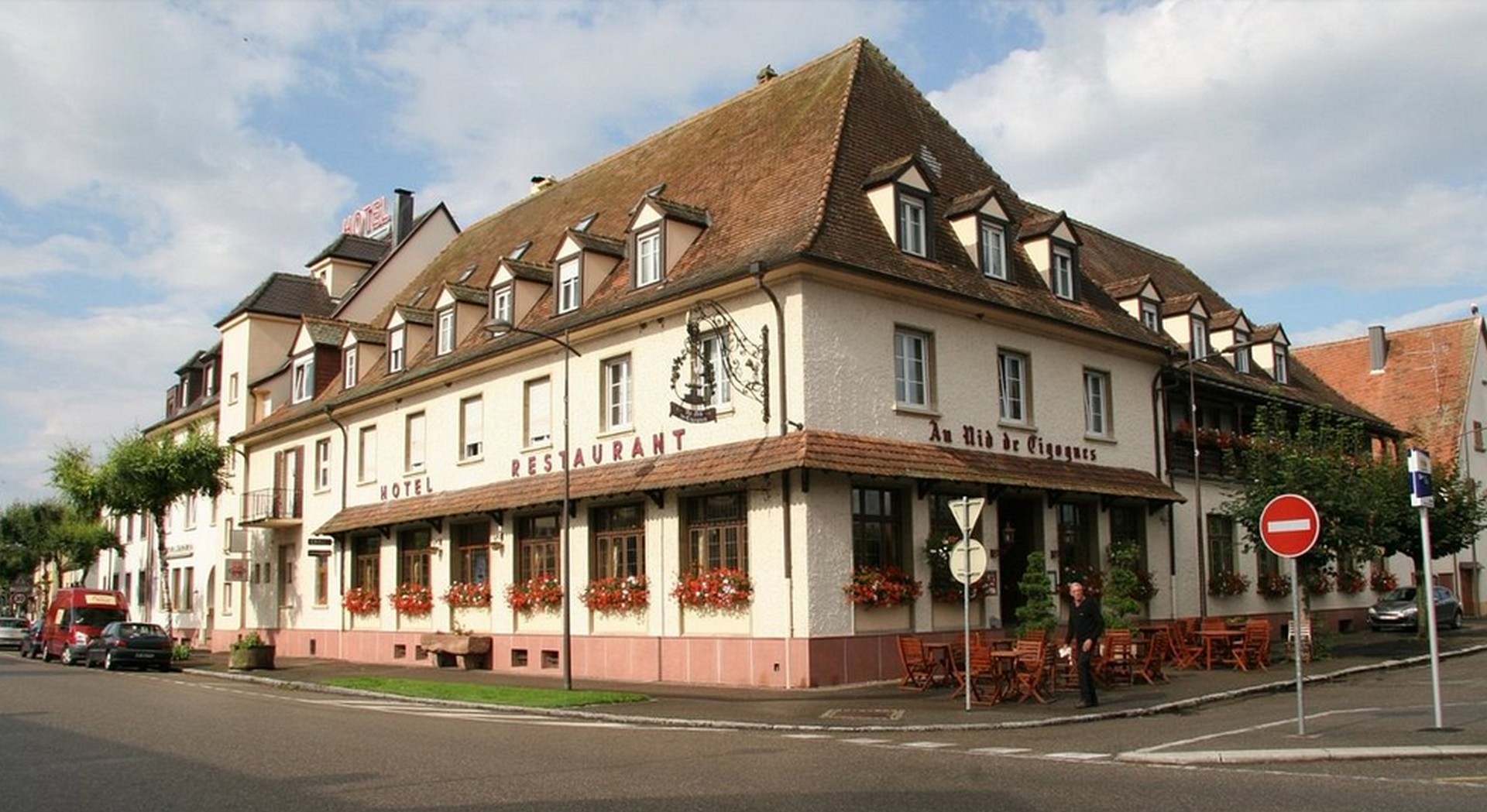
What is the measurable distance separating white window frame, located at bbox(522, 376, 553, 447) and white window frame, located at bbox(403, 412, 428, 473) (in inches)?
182

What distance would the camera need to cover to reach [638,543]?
24172 mm

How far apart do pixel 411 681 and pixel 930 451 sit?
429 inches

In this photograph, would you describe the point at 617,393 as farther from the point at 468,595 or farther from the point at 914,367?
the point at 468,595

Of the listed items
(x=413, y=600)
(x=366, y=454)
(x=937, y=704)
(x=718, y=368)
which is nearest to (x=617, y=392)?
(x=718, y=368)

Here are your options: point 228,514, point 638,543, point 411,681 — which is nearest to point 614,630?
point 638,543

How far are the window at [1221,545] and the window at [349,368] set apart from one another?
2228 cm

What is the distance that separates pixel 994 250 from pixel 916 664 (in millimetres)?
9265

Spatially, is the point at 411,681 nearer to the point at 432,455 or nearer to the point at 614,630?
the point at 614,630

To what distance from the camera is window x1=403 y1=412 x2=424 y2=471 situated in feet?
102

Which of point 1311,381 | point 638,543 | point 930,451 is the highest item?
point 1311,381

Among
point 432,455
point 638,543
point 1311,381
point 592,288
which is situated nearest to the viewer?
point 638,543

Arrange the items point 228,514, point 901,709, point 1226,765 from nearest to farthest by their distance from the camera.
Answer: point 1226,765 → point 901,709 → point 228,514

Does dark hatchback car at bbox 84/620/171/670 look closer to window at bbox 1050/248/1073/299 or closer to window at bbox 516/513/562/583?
window at bbox 516/513/562/583

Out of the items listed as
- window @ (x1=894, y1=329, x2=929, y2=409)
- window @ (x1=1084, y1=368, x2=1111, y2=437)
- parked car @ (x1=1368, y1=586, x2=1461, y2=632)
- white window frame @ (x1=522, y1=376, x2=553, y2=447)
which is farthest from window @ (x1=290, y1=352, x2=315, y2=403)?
parked car @ (x1=1368, y1=586, x2=1461, y2=632)
